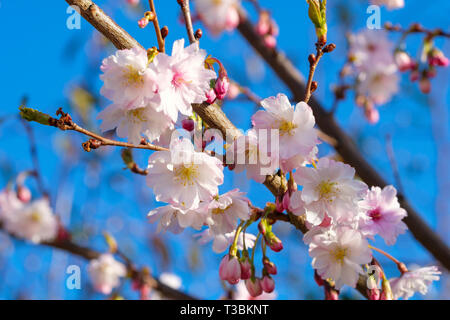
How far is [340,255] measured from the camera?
1.38 meters

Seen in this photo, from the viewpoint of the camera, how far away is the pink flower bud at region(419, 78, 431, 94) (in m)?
2.89

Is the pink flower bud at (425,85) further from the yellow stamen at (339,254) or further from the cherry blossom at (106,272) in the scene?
the cherry blossom at (106,272)

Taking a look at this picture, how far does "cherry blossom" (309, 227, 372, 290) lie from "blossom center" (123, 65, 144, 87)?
2.31 feet

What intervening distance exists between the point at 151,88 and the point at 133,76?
0.06 meters

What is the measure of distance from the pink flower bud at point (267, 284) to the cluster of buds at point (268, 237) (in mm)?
123

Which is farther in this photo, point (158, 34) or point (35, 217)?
point (35, 217)

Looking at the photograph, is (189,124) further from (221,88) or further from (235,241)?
(235,241)

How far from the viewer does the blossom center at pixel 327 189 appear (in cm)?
125

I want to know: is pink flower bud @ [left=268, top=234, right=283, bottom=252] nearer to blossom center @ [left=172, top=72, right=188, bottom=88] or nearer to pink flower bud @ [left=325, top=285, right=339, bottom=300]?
pink flower bud @ [left=325, top=285, right=339, bottom=300]

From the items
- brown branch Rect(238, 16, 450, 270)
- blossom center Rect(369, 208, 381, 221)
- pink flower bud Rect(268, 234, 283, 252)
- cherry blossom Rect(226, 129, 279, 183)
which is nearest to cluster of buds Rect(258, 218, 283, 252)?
pink flower bud Rect(268, 234, 283, 252)

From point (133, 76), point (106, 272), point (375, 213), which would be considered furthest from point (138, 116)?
point (106, 272)

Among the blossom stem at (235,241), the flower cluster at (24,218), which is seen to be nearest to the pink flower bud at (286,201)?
the blossom stem at (235,241)
